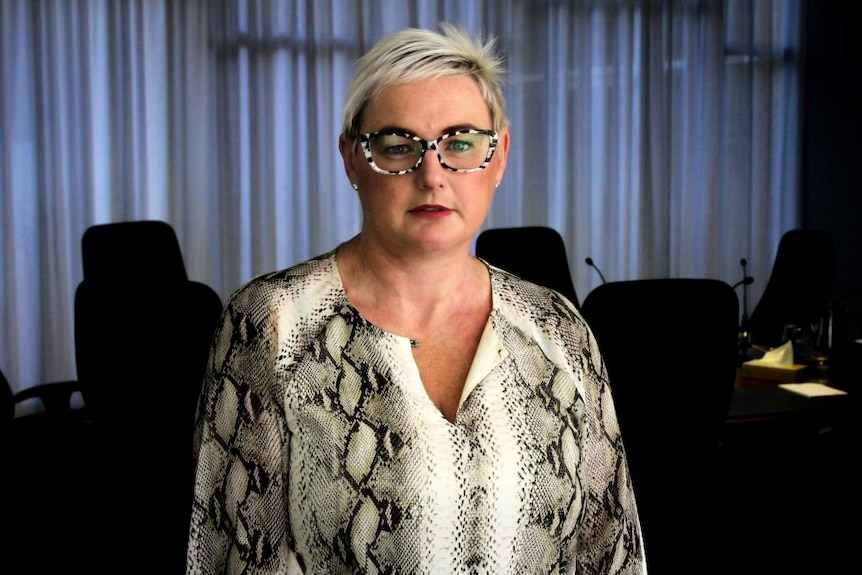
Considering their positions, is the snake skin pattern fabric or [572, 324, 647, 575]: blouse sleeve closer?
the snake skin pattern fabric

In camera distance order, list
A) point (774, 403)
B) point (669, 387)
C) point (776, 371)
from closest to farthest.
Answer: point (669, 387)
point (774, 403)
point (776, 371)

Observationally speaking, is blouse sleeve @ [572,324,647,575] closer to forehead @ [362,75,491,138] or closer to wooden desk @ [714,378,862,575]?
forehead @ [362,75,491,138]

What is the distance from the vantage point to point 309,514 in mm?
1293

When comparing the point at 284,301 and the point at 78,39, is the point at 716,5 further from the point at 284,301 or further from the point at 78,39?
the point at 284,301

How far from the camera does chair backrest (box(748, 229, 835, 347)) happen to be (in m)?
5.00

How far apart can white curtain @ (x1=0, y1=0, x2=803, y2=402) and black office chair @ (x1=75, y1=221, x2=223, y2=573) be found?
137 inches

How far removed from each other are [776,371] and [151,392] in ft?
7.43

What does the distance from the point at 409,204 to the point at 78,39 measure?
14.6 feet

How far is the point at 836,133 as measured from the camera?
699 cm

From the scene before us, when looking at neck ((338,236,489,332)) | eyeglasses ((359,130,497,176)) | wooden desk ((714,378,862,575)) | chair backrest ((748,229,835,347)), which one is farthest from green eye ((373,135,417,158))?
chair backrest ((748,229,835,347))

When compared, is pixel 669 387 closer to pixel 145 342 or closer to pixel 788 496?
pixel 145 342

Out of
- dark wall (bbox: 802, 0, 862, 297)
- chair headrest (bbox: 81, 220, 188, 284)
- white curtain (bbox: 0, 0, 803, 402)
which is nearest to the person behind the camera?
chair headrest (bbox: 81, 220, 188, 284)

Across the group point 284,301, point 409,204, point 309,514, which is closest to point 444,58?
point 409,204

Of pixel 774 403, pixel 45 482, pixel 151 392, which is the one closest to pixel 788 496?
pixel 774 403
